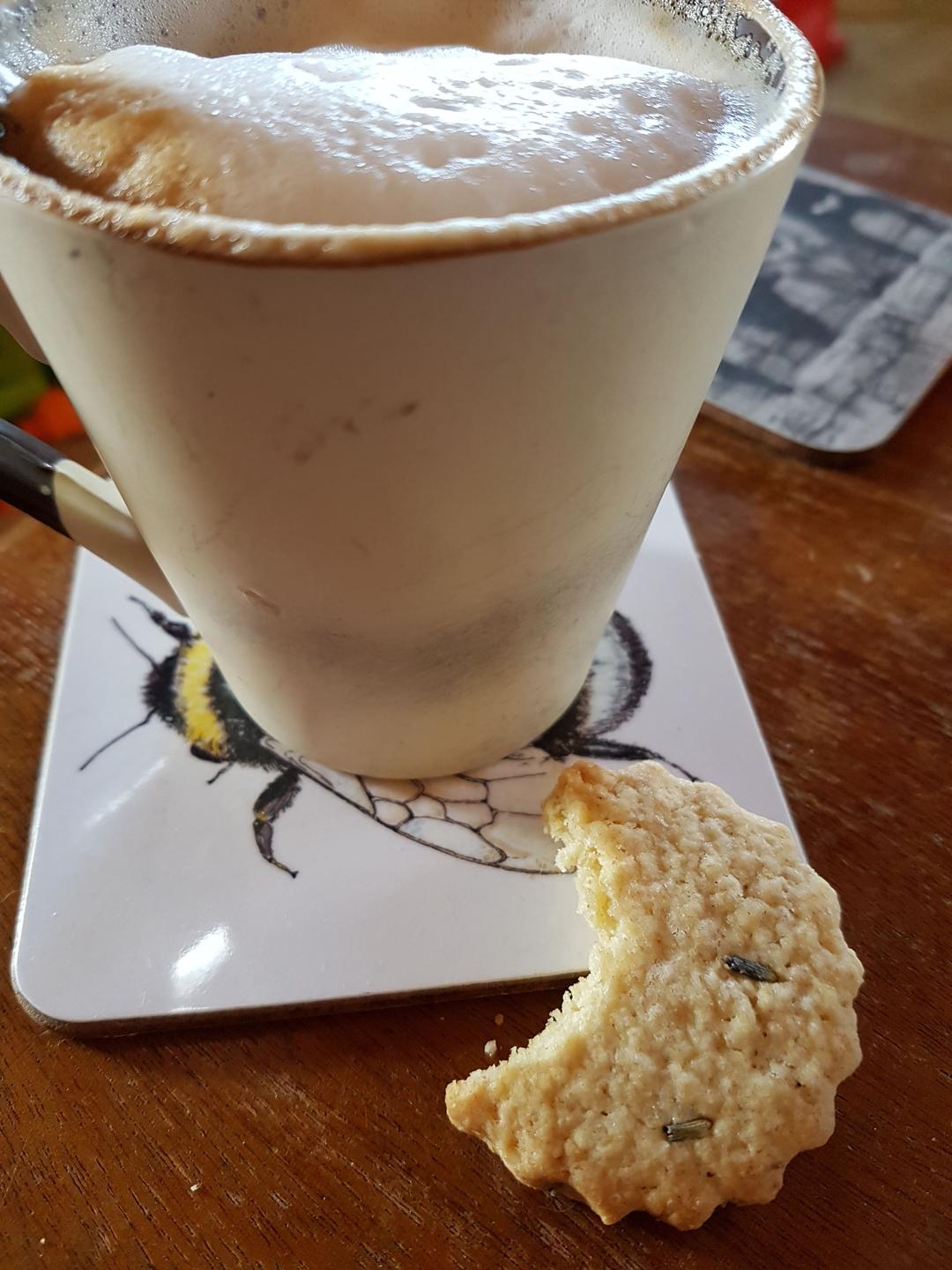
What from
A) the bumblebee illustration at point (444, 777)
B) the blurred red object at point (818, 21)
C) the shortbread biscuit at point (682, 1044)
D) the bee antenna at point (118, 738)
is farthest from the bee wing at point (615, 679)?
the blurred red object at point (818, 21)

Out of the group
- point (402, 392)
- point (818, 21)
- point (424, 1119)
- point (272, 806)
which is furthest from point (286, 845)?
point (818, 21)

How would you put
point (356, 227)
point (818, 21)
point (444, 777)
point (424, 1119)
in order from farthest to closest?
point (818, 21), point (444, 777), point (424, 1119), point (356, 227)

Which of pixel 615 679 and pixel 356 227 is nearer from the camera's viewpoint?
pixel 356 227

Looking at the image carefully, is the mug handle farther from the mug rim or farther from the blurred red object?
the blurred red object

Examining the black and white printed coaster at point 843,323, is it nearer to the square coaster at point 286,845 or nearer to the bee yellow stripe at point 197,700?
the square coaster at point 286,845

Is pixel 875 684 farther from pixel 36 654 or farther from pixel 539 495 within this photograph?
pixel 36 654

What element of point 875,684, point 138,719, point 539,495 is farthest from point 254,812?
point 875,684

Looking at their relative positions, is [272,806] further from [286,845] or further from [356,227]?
[356,227]
